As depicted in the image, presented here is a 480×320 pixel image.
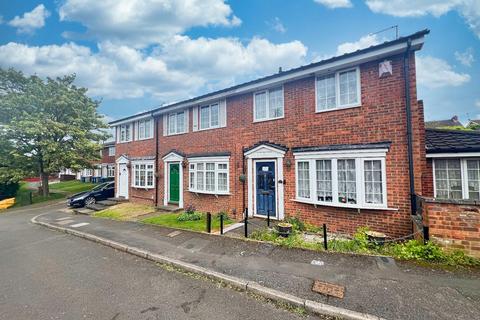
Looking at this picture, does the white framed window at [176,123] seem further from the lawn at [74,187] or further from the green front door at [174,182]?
the lawn at [74,187]

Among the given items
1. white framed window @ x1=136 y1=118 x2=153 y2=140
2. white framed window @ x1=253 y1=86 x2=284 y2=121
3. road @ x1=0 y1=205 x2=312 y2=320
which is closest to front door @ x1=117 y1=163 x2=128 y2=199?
white framed window @ x1=136 y1=118 x2=153 y2=140

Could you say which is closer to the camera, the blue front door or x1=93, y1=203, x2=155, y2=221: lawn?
the blue front door

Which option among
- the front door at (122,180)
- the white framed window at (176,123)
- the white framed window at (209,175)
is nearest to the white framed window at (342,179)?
the white framed window at (209,175)

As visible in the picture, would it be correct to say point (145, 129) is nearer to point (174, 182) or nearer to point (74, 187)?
point (174, 182)

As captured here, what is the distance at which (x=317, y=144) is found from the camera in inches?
352

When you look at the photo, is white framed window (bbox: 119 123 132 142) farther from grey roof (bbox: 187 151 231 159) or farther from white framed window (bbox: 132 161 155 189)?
grey roof (bbox: 187 151 231 159)

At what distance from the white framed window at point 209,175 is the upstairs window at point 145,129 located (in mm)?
4785

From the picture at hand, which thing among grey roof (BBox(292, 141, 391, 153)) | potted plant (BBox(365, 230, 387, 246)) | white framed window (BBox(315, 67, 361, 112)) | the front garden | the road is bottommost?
the road

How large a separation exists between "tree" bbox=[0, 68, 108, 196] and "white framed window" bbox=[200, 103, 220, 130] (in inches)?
644

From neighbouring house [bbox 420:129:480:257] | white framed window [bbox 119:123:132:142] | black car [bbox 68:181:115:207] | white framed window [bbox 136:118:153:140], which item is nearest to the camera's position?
neighbouring house [bbox 420:129:480:257]

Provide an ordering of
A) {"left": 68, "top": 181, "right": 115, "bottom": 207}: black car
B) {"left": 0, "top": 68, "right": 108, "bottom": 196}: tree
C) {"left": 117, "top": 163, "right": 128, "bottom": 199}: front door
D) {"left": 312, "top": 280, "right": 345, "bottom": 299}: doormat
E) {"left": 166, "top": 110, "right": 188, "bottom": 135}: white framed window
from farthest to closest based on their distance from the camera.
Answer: {"left": 0, "top": 68, "right": 108, "bottom": 196}: tree → {"left": 117, "top": 163, "right": 128, "bottom": 199}: front door → {"left": 68, "top": 181, "right": 115, "bottom": 207}: black car → {"left": 166, "top": 110, "right": 188, "bottom": 135}: white framed window → {"left": 312, "top": 280, "right": 345, "bottom": 299}: doormat

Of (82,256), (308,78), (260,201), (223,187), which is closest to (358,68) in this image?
(308,78)

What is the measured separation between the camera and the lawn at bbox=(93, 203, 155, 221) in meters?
12.9

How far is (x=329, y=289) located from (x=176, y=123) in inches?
485
